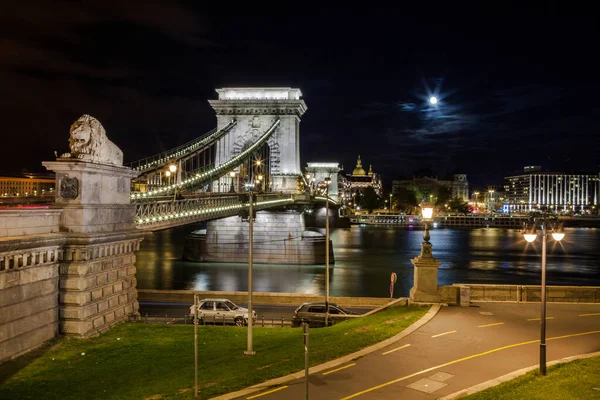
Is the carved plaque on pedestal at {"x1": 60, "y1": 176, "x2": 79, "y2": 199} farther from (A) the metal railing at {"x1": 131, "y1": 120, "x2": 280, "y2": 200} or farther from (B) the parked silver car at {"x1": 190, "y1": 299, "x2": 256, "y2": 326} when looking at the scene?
(A) the metal railing at {"x1": 131, "y1": 120, "x2": 280, "y2": 200}

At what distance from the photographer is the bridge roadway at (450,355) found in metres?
12.8

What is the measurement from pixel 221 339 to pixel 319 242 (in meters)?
48.2

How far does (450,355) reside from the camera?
1541 centimetres

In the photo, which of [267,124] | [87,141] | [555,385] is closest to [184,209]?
[87,141]

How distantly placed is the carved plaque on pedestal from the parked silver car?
9.13 metres

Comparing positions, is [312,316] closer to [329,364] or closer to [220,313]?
[220,313]

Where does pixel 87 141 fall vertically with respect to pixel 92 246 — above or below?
above

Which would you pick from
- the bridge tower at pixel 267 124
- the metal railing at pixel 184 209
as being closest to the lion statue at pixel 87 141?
the metal railing at pixel 184 209

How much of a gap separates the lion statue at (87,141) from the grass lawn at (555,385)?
Result: 43.9 feet

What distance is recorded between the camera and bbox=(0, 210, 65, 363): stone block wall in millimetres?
14539

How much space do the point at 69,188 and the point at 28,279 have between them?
3.30 metres

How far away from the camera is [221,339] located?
18438mm

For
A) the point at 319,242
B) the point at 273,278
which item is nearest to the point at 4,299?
the point at 273,278

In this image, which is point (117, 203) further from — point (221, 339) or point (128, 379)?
point (128, 379)
